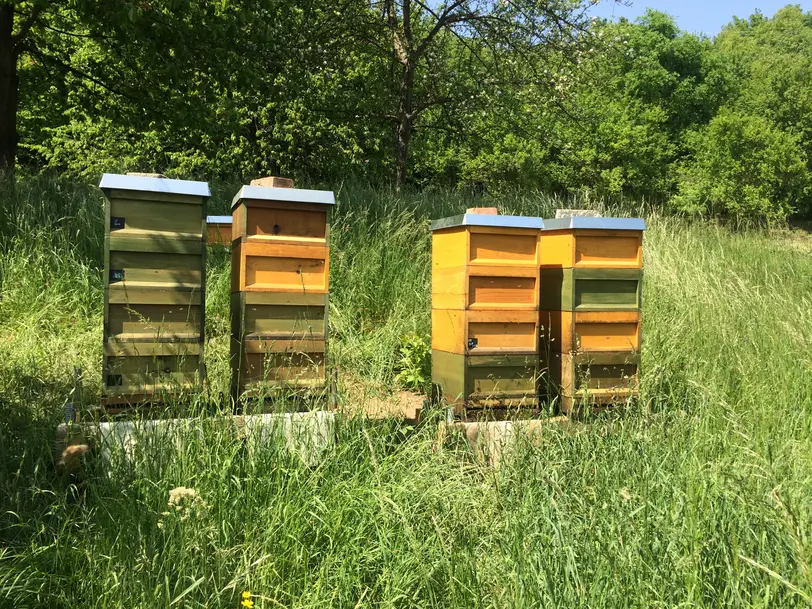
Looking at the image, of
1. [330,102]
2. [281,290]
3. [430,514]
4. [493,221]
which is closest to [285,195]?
[281,290]

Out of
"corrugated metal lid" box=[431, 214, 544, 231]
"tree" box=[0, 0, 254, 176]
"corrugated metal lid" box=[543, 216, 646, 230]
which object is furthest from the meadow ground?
"tree" box=[0, 0, 254, 176]

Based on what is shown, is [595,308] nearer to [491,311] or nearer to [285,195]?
[491,311]

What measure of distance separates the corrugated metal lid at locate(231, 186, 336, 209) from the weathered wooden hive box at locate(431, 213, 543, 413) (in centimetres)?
82

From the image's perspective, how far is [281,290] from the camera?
11.9ft

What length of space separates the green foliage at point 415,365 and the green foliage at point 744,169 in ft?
64.1

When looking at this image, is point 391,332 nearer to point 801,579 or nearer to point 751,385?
point 751,385

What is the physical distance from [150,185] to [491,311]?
6.69ft

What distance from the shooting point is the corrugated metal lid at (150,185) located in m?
3.32

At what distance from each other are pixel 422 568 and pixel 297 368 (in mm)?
1586

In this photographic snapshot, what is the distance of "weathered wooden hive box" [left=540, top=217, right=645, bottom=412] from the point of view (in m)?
4.06

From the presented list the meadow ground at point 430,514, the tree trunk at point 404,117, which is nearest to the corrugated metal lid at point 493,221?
the meadow ground at point 430,514

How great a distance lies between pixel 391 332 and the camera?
5652mm

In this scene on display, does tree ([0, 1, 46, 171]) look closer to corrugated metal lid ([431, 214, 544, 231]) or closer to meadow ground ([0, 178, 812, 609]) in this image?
meadow ground ([0, 178, 812, 609])

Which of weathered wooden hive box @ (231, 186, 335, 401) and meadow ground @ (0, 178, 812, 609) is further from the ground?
weathered wooden hive box @ (231, 186, 335, 401)
